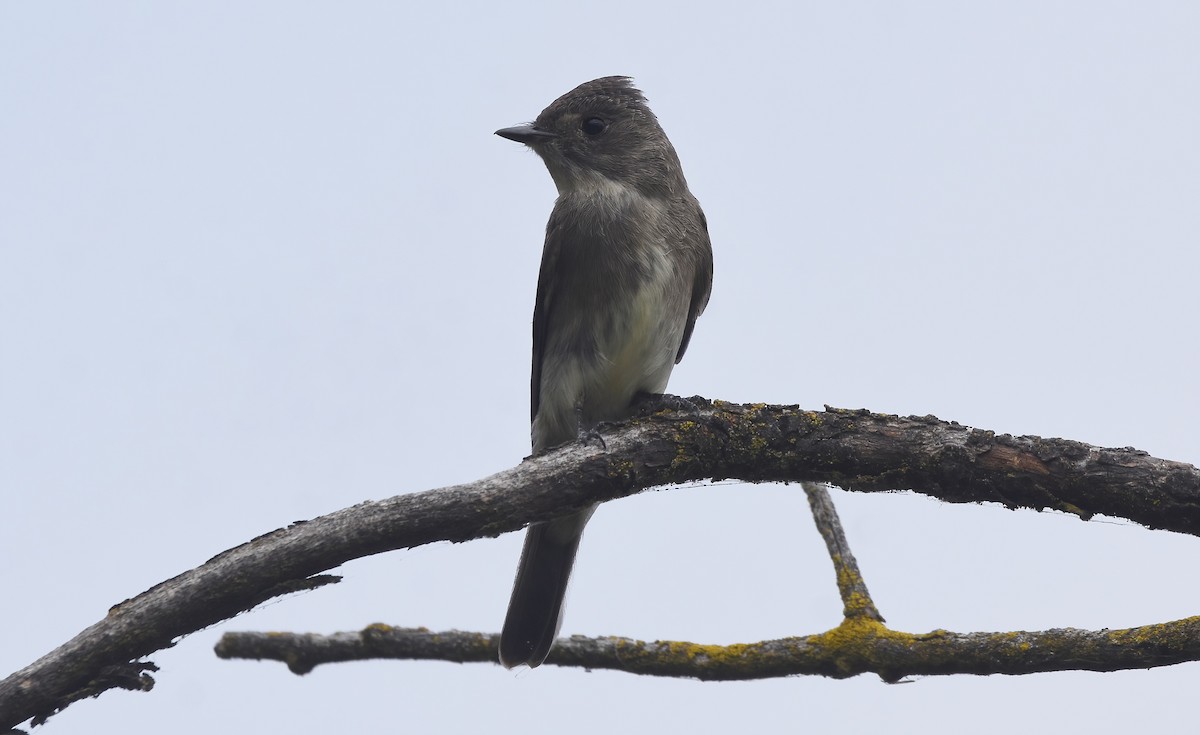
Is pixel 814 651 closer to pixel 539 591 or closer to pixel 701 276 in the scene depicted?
pixel 539 591

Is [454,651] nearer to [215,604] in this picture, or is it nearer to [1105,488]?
[215,604]

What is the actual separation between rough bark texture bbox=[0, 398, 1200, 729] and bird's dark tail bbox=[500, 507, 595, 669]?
4.92 ft

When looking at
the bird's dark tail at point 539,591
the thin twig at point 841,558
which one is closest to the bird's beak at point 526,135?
the bird's dark tail at point 539,591

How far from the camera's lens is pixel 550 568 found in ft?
21.2

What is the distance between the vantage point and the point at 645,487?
476cm

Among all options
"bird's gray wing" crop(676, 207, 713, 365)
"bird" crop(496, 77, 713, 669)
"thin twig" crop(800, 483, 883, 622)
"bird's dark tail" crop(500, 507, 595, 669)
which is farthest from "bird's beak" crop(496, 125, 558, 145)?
"thin twig" crop(800, 483, 883, 622)

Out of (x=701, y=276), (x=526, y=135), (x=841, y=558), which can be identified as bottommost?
(x=841, y=558)

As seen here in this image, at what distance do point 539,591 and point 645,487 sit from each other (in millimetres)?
1804

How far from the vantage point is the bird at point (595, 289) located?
6.09 m

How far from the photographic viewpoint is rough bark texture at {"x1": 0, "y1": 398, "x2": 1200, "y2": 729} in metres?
3.54

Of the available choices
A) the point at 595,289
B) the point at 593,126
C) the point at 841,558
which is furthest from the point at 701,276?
the point at 841,558

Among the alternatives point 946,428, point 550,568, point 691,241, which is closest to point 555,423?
point 550,568

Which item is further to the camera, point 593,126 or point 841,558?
point 593,126

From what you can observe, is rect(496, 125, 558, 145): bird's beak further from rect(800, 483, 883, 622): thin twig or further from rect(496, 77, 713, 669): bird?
rect(800, 483, 883, 622): thin twig
